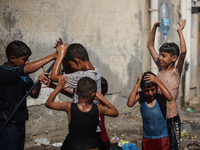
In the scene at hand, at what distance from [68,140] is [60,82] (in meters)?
0.66

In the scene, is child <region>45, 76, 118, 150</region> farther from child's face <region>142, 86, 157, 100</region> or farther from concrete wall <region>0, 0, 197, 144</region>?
concrete wall <region>0, 0, 197, 144</region>

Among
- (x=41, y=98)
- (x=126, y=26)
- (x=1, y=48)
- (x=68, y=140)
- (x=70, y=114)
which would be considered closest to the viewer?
(x=70, y=114)

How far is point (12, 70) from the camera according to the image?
3.11 meters

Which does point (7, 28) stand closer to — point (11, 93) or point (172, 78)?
point (11, 93)

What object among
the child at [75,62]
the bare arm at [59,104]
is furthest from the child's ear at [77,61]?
the bare arm at [59,104]

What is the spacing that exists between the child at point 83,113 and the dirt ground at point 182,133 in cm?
247

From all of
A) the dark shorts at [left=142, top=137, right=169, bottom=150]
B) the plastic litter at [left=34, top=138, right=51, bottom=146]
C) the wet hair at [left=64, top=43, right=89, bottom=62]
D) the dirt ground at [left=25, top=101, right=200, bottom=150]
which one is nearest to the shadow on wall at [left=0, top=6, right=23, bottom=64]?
the plastic litter at [left=34, top=138, right=51, bottom=146]

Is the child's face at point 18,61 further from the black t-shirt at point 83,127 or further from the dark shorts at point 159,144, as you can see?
the dark shorts at point 159,144

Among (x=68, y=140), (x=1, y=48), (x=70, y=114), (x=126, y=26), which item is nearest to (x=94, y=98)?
(x=70, y=114)

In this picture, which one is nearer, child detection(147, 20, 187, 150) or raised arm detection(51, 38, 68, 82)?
raised arm detection(51, 38, 68, 82)

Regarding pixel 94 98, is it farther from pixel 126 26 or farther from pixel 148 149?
pixel 126 26

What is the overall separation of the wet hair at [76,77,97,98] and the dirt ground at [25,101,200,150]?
8.64 feet

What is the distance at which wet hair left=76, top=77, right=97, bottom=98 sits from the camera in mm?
2961

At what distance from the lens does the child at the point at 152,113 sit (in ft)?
11.8
